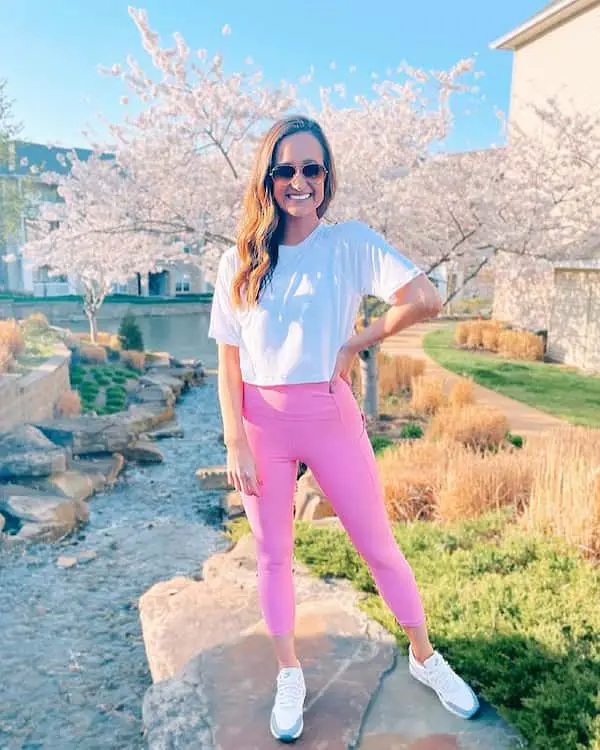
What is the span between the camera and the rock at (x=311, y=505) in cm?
520

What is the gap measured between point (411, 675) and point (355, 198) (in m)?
6.66

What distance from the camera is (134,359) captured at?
14.5 meters

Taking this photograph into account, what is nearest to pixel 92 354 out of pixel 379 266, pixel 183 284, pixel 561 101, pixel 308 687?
pixel 561 101

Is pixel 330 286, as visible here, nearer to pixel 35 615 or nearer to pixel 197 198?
pixel 35 615

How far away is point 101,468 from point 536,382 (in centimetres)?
734

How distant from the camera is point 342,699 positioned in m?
2.41

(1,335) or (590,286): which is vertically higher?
(590,286)

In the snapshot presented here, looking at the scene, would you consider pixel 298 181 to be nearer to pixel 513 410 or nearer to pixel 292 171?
pixel 292 171

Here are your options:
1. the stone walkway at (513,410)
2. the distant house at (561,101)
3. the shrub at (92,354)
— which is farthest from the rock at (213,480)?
the shrub at (92,354)

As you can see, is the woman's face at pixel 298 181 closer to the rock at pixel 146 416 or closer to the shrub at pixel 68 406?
the rock at pixel 146 416

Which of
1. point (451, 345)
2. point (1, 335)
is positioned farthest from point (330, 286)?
point (451, 345)

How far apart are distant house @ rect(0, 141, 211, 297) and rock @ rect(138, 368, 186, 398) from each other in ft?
36.6

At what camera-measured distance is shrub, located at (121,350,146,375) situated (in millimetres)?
14350

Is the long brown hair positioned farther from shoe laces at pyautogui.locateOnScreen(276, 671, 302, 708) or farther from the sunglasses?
shoe laces at pyautogui.locateOnScreen(276, 671, 302, 708)
